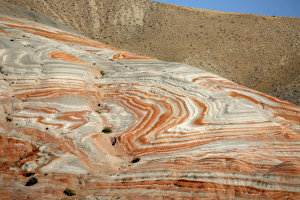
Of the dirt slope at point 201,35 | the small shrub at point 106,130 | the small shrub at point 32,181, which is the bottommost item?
the small shrub at point 32,181

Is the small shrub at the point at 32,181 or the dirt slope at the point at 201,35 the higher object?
the dirt slope at the point at 201,35

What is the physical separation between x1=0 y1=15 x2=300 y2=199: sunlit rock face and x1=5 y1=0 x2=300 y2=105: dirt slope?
133 ft

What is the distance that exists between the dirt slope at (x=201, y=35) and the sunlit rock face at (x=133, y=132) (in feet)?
133

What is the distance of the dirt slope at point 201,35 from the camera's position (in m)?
70.7

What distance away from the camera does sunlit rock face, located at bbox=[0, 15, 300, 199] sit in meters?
17.6

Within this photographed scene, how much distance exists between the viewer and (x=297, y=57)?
73.7m

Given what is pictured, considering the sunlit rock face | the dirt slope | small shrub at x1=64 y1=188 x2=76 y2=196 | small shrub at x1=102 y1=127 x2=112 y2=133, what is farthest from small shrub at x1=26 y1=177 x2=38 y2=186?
the dirt slope

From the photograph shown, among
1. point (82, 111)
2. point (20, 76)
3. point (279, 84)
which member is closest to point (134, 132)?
point (82, 111)

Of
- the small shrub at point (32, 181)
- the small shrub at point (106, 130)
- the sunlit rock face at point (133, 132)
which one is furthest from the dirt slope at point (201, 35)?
the small shrub at point (32, 181)

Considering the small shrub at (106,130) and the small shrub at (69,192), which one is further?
the small shrub at (106,130)

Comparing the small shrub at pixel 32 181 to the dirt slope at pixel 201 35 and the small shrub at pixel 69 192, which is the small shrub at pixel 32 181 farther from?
the dirt slope at pixel 201 35

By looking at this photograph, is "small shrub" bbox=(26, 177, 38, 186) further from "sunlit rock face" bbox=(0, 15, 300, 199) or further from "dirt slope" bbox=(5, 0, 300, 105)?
"dirt slope" bbox=(5, 0, 300, 105)

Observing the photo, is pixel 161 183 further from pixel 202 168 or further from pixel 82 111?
pixel 82 111

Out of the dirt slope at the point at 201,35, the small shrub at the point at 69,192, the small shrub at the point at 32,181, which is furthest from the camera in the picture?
the dirt slope at the point at 201,35
